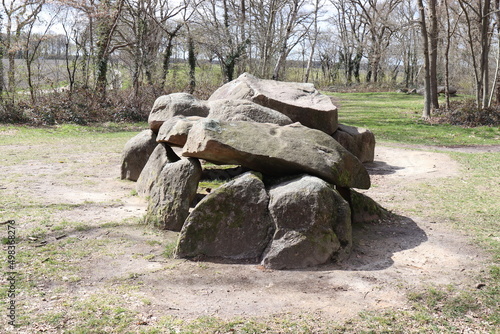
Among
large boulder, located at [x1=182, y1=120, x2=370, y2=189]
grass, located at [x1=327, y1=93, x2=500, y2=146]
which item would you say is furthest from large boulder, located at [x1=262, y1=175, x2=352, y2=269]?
grass, located at [x1=327, y1=93, x2=500, y2=146]

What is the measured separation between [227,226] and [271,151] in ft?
3.38

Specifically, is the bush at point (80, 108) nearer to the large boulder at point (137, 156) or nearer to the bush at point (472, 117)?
the large boulder at point (137, 156)

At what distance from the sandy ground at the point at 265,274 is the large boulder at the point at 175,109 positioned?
5.04ft

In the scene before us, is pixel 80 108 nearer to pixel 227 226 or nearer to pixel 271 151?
pixel 271 151

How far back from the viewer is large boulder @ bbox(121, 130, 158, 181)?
811 centimetres

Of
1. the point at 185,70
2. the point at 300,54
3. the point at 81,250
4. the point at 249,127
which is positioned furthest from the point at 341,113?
the point at 300,54

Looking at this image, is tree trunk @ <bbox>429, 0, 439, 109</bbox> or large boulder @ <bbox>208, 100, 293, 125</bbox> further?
tree trunk @ <bbox>429, 0, 439, 109</bbox>

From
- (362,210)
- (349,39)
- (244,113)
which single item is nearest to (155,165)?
Answer: (244,113)

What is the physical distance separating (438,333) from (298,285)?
126cm

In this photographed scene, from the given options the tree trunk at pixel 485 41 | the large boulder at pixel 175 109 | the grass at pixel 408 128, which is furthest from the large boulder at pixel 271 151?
the tree trunk at pixel 485 41

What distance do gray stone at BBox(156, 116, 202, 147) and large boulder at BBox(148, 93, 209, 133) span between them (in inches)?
37.5

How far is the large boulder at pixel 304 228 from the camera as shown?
15.4ft

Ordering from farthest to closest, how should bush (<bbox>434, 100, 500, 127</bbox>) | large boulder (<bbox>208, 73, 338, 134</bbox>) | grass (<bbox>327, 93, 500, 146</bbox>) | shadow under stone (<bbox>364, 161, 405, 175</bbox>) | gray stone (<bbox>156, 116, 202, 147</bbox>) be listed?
bush (<bbox>434, 100, 500, 127</bbox>) → grass (<bbox>327, 93, 500, 146</bbox>) → shadow under stone (<bbox>364, 161, 405, 175</bbox>) → large boulder (<bbox>208, 73, 338, 134</bbox>) → gray stone (<bbox>156, 116, 202, 147</bbox>)

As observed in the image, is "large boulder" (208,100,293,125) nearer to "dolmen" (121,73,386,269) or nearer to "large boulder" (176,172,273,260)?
"dolmen" (121,73,386,269)
